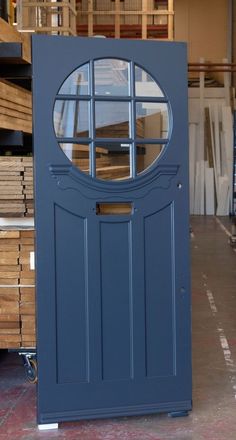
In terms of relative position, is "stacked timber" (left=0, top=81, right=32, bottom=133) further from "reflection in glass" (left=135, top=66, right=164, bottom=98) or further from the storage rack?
"reflection in glass" (left=135, top=66, right=164, bottom=98)

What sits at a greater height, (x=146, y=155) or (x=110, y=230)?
(x=146, y=155)

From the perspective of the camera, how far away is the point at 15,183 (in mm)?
5469

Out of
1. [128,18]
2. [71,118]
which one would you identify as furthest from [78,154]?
[128,18]

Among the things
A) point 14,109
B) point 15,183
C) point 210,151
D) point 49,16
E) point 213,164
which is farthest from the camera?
point 210,151

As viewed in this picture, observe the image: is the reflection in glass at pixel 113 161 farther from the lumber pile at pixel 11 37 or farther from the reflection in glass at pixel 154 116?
the lumber pile at pixel 11 37

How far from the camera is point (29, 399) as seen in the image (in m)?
4.83

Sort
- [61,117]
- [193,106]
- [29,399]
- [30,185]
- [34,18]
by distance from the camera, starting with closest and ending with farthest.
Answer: [61,117]
[29,399]
[30,185]
[34,18]
[193,106]

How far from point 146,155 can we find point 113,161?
0.20 m

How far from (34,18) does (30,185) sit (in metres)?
5.92

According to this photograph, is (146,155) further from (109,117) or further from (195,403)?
(195,403)

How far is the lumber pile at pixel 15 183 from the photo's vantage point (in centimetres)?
546

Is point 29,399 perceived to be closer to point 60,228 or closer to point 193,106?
point 60,228

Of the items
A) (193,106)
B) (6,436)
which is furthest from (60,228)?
(193,106)

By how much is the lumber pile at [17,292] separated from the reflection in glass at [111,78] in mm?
1269
